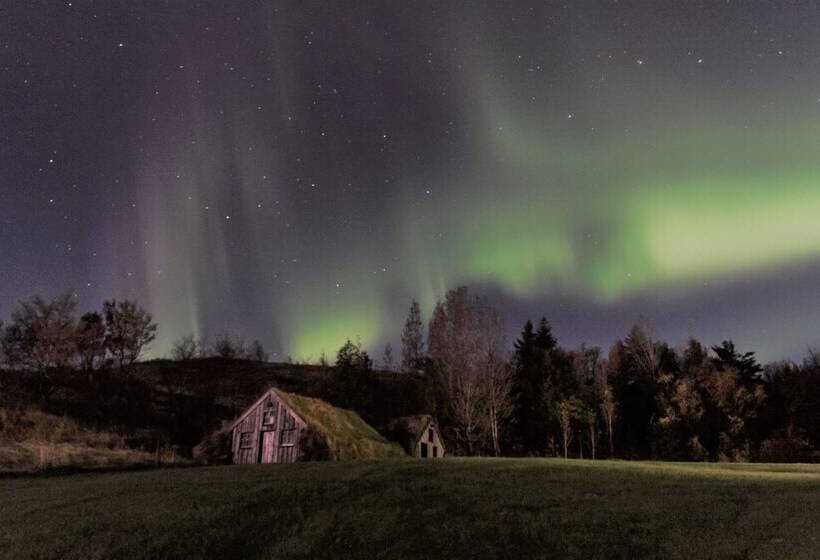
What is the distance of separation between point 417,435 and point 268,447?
17.2 meters

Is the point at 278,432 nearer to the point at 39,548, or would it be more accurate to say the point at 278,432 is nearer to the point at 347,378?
the point at 347,378

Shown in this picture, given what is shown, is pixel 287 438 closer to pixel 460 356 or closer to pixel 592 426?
pixel 460 356

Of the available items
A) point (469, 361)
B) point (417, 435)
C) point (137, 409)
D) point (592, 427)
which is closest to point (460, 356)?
point (469, 361)

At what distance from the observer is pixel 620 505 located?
20.0 metres

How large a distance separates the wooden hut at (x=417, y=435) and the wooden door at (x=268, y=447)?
→ 1556 cm

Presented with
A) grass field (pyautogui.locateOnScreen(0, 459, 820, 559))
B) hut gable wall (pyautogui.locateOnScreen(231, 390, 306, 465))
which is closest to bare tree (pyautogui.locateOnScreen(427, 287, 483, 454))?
hut gable wall (pyautogui.locateOnScreen(231, 390, 306, 465))

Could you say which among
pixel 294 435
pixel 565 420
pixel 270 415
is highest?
pixel 270 415

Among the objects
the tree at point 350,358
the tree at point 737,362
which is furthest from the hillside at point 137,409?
the tree at point 737,362

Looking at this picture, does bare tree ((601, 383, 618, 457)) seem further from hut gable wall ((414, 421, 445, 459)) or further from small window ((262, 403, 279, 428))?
small window ((262, 403, 279, 428))

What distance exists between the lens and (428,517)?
19375 mm

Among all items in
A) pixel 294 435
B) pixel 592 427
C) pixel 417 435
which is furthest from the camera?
pixel 592 427

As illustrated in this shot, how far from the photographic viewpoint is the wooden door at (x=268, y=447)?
165ft

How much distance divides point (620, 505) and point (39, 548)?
58.4 feet

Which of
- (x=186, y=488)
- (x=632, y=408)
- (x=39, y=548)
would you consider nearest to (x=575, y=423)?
(x=632, y=408)
